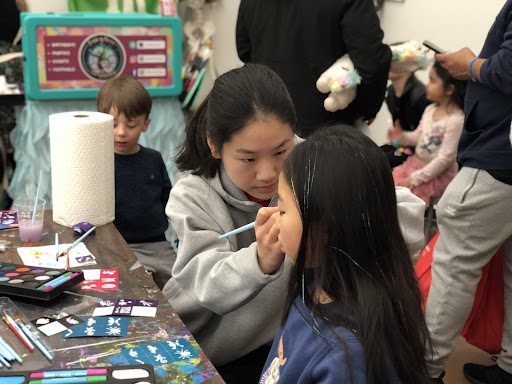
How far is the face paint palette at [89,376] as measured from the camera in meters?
Answer: 0.92

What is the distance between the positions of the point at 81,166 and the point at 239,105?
0.52m

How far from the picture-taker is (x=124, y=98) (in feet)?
7.16

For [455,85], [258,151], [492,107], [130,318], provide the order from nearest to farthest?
1. [130,318]
2. [258,151]
3. [492,107]
4. [455,85]

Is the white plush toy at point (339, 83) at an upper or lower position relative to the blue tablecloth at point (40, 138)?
upper

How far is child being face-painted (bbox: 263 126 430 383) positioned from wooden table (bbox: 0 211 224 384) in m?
0.16

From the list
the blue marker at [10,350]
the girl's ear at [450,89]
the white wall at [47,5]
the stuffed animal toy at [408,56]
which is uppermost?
the white wall at [47,5]

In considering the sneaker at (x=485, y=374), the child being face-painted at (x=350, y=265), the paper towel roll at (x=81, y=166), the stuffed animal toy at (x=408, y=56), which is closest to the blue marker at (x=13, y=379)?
the child being face-painted at (x=350, y=265)

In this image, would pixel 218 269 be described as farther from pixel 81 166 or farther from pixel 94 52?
pixel 94 52

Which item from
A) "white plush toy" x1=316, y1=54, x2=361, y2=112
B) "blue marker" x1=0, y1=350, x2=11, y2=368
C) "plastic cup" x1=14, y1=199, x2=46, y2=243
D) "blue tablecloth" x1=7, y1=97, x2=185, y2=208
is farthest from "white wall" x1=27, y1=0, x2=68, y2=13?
"blue marker" x1=0, y1=350, x2=11, y2=368

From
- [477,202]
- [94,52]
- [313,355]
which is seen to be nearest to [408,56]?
[477,202]

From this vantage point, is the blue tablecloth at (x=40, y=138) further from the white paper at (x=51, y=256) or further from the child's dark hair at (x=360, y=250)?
the child's dark hair at (x=360, y=250)

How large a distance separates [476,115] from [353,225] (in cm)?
119

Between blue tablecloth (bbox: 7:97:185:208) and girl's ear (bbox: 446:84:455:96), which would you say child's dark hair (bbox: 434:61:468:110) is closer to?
girl's ear (bbox: 446:84:455:96)

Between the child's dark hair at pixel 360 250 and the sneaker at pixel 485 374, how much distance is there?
1379mm
